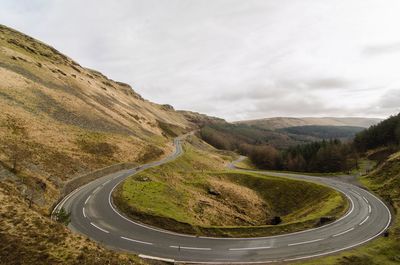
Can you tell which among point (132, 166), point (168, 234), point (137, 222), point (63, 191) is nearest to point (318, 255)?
point (168, 234)

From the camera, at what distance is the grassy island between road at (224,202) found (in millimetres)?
35281

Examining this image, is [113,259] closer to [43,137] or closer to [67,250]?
[67,250]

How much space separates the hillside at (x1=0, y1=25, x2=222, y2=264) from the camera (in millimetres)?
20531

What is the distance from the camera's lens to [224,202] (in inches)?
2185

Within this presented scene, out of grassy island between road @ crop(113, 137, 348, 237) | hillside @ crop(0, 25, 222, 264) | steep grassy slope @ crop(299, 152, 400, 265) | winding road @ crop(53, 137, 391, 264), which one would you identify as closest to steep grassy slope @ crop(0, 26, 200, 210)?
hillside @ crop(0, 25, 222, 264)

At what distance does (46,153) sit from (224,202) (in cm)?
3484

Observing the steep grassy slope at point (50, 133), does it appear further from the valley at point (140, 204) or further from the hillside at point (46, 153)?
the valley at point (140, 204)

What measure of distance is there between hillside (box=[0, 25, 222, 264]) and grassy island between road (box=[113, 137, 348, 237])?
10.6 meters

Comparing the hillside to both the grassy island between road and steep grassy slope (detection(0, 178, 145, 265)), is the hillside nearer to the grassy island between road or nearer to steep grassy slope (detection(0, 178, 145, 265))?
steep grassy slope (detection(0, 178, 145, 265))

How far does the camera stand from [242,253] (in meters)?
28.7

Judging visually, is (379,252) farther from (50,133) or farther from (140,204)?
(50,133)

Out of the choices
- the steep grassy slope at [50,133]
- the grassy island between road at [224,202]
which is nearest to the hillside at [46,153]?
the steep grassy slope at [50,133]

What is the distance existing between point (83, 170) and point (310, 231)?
40.9m

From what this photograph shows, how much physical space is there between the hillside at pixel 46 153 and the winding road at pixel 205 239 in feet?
15.2
